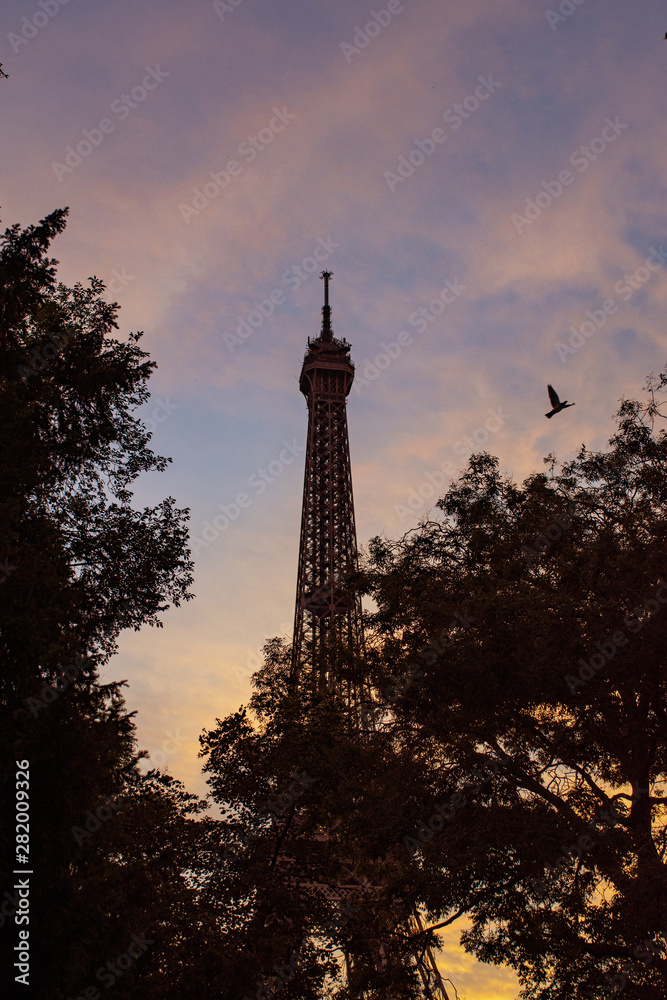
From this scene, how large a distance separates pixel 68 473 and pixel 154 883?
6.69 meters

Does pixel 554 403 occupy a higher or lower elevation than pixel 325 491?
lower

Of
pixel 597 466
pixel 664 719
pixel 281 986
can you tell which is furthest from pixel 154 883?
pixel 597 466

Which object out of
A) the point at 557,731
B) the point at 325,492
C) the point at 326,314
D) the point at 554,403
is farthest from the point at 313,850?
the point at 326,314

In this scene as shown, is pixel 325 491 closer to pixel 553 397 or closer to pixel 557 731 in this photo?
pixel 557 731

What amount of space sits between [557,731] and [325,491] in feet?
143

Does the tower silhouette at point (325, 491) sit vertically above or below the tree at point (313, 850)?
above

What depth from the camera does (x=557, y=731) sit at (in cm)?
1385

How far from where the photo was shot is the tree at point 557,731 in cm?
1198

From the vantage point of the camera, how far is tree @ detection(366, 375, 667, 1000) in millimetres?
11984

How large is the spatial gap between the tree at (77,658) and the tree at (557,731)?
14.8 ft

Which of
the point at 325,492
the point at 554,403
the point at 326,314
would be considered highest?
the point at 326,314

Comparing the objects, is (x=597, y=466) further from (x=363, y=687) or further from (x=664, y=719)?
(x=363, y=687)

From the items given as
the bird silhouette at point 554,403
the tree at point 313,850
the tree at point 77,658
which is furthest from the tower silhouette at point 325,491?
the bird silhouette at point 554,403

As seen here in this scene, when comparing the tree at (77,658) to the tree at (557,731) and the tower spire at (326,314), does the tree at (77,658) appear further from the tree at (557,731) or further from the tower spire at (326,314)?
the tower spire at (326,314)
